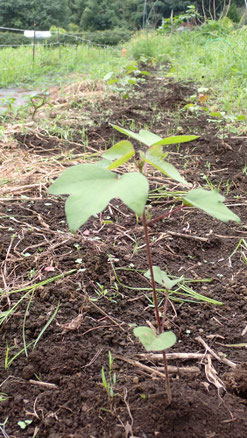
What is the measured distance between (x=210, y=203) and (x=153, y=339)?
272 millimetres

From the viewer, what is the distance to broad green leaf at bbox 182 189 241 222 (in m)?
0.61

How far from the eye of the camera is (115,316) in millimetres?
1141

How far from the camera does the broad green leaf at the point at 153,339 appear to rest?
2.28ft

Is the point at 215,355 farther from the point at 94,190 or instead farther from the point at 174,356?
the point at 94,190

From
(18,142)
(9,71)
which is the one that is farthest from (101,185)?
(9,71)

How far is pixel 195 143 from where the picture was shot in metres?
2.58

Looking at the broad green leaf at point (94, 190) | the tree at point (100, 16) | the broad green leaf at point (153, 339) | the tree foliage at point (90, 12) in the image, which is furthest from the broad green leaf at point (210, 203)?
the tree at point (100, 16)

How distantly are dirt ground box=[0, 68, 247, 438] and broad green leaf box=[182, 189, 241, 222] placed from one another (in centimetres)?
42

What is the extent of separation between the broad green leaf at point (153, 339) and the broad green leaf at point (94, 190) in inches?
11.0

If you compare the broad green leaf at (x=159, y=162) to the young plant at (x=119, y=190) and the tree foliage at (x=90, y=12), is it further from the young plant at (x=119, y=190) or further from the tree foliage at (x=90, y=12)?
the tree foliage at (x=90, y=12)

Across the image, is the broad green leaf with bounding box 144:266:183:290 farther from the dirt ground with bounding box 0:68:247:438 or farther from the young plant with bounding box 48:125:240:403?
the dirt ground with bounding box 0:68:247:438

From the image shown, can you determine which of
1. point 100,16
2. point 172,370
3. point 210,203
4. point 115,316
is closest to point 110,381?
point 172,370

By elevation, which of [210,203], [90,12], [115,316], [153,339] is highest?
[90,12]

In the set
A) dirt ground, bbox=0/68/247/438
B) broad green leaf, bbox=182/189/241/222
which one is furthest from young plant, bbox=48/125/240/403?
dirt ground, bbox=0/68/247/438
